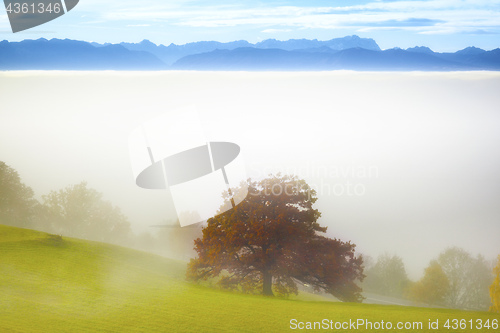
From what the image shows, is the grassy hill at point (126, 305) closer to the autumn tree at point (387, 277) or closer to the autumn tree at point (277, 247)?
the autumn tree at point (277, 247)

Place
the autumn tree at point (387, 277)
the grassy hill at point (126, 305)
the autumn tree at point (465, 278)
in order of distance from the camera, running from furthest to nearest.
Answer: the autumn tree at point (387, 277) → the autumn tree at point (465, 278) → the grassy hill at point (126, 305)

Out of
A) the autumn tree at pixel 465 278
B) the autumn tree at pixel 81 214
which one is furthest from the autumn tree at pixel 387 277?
the autumn tree at pixel 81 214

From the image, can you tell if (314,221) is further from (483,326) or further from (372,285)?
(372,285)

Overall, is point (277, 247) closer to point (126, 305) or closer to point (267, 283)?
point (267, 283)

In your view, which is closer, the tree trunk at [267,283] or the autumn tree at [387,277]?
the tree trunk at [267,283]

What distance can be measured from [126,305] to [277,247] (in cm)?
891

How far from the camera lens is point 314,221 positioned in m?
25.0

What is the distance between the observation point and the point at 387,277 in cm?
5475

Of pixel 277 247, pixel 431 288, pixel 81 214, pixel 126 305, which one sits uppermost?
pixel 81 214

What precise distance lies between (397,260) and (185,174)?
4362 centimetres

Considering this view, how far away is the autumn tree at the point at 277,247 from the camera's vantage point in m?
24.2

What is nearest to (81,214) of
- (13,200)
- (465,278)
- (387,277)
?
(13,200)

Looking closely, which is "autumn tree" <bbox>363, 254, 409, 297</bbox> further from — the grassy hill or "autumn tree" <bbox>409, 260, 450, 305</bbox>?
the grassy hill

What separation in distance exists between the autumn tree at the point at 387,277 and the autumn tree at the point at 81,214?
96.7 feet
